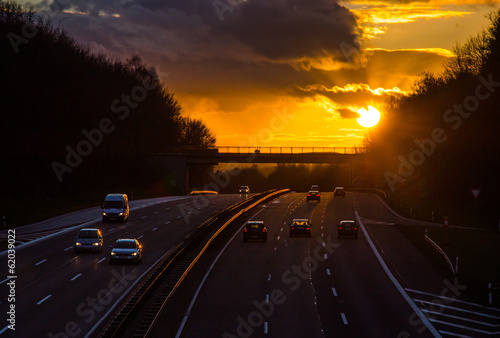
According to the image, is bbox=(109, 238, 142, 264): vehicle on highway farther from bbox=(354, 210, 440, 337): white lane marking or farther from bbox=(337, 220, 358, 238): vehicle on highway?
bbox=(337, 220, 358, 238): vehicle on highway

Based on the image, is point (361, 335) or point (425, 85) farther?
point (425, 85)

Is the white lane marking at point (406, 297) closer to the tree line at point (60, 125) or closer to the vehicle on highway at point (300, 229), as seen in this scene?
the vehicle on highway at point (300, 229)

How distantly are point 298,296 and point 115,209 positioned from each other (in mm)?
35861

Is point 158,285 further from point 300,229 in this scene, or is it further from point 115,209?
point 115,209

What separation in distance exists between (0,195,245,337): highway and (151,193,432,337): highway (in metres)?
3.63

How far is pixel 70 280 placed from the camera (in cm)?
3581

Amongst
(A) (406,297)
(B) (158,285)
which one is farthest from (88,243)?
(A) (406,297)

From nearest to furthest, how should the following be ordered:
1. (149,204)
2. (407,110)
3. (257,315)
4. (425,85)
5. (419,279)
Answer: (257,315)
(419,279)
(149,204)
(425,85)
(407,110)

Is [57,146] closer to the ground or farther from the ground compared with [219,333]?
farther from the ground

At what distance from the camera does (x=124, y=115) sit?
129m

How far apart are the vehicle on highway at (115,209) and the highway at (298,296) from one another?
16.0 metres

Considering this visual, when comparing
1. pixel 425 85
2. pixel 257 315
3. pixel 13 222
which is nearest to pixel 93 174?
pixel 13 222

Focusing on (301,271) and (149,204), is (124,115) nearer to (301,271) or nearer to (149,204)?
(149,204)

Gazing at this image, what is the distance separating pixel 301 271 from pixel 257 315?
11.4 metres
